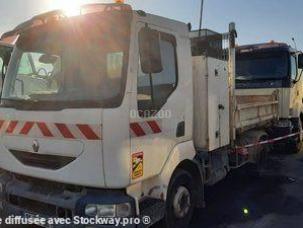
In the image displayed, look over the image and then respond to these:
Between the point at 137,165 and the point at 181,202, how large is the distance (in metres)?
1.18

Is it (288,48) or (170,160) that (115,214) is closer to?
(170,160)

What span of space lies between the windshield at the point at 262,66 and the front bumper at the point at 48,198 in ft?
21.0

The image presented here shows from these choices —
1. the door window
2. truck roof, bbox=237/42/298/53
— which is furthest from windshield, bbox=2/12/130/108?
truck roof, bbox=237/42/298/53

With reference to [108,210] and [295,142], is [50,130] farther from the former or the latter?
[295,142]

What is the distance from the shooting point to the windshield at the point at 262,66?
365 inches

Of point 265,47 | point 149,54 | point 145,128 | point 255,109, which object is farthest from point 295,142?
point 149,54

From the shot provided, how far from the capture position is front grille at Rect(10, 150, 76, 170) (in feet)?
12.7

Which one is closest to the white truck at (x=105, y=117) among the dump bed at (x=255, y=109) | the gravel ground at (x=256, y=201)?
the gravel ground at (x=256, y=201)

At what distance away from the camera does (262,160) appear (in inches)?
307

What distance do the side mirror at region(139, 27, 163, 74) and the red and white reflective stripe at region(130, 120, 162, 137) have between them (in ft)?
1.69

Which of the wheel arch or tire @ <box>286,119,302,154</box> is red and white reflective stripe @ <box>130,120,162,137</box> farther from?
tire @ <box>286,119,302,154</box>

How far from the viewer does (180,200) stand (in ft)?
15.3

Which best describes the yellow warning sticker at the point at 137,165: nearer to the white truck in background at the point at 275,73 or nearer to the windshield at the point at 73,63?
the windshield at the point at 73,63

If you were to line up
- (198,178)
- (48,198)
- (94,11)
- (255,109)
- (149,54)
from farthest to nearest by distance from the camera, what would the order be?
(255,109) → (198,178) → (94,11) → (48,198) → (149,54)
